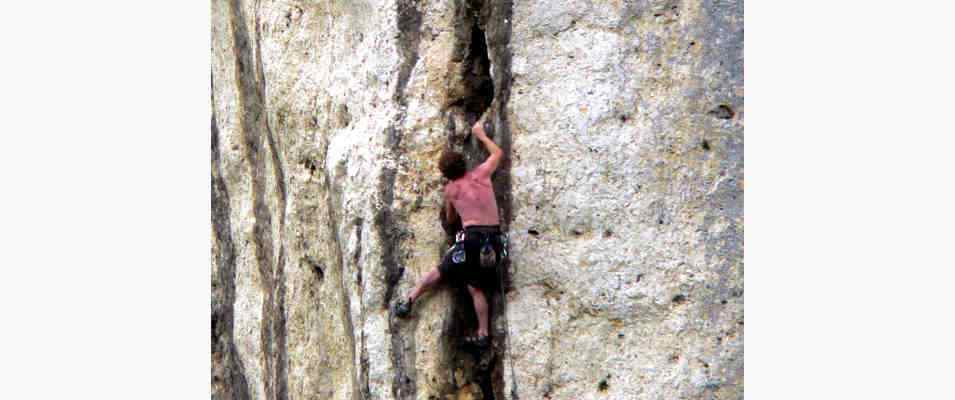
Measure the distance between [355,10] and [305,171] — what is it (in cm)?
91

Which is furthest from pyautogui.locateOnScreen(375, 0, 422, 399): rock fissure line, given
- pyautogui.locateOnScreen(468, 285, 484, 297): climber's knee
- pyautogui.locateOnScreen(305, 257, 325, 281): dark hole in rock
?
pyautogui.locateOnScreen(305, 257, 325, 281): dark hole in rock

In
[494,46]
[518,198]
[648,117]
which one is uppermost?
[494,46]

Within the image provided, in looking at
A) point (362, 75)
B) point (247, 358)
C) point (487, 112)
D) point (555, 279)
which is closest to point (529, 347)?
point (555, 279)

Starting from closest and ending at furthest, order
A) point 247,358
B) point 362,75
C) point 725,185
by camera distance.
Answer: point 725,185 < point 362,75 < point 247,358

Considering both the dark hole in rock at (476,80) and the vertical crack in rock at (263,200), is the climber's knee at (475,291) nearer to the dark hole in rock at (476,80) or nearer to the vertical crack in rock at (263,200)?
the dark hole in rock at (476,80)

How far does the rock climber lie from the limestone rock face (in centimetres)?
8

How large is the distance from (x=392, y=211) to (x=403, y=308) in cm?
47

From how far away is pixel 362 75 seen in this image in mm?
6199

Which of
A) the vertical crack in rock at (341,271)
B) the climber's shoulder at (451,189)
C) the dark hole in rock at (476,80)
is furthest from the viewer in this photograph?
the vertical crack in rock at (341,271)

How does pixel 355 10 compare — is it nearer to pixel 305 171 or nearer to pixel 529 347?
pixel 305 171

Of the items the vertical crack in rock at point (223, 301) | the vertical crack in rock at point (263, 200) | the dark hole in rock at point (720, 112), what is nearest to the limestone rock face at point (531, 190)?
the dark hole in rock at point (720, 112)

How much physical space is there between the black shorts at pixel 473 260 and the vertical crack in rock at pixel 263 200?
1.31 m

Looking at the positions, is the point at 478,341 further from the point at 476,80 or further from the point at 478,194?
the point at 476,80

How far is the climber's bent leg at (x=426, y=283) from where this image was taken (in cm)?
591
